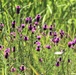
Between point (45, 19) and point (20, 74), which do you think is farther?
point (45, 19)

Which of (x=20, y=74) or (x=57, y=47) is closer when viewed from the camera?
(x=20, y=74)

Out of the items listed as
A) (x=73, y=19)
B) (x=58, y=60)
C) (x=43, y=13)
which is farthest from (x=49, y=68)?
(x=43, y=13)

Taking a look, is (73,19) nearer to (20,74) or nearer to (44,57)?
(44,57)

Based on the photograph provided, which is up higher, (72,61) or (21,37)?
(21,37)

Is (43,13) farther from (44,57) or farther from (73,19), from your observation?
(44,57)

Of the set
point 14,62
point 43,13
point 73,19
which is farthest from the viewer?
point 43,13

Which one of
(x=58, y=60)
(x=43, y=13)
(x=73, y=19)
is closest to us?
(x=58, y=60)

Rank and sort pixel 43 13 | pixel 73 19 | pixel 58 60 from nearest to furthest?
1. pixel 58 60
2. pixel 73 19
3. pixel 43 13

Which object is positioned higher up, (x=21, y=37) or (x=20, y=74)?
(x=21, y=37)

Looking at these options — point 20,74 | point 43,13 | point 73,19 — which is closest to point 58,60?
point 20,74
